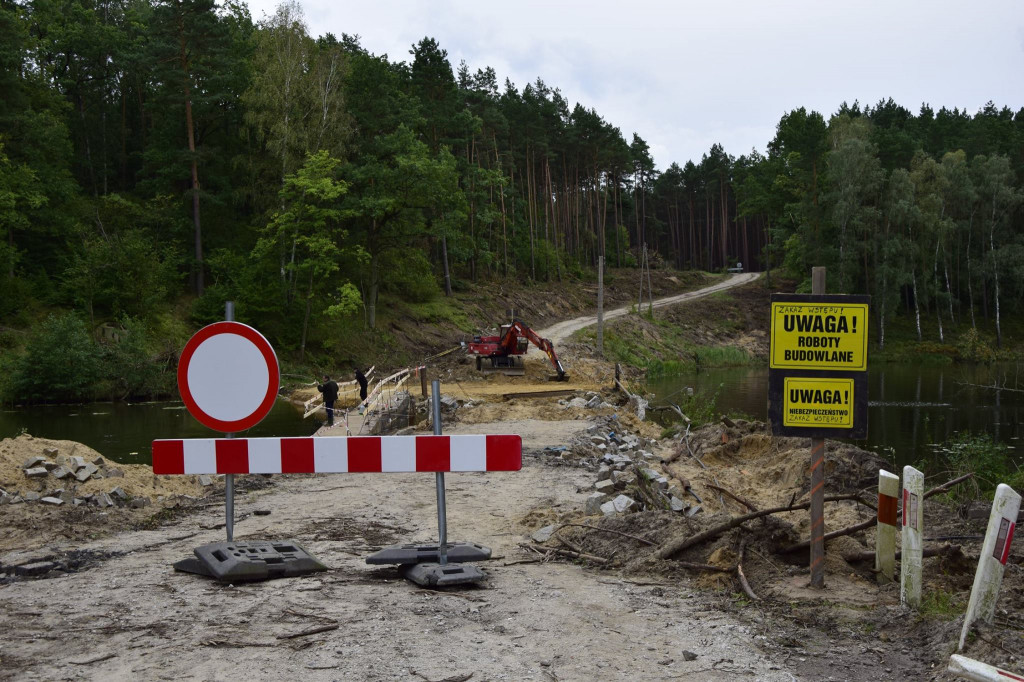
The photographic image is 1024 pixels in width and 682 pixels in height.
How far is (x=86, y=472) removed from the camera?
10.9 metres

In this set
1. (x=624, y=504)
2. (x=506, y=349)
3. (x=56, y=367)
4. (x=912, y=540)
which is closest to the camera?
(x=912, y=540)

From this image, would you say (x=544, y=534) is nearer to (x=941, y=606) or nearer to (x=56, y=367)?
(x=941, y=606)

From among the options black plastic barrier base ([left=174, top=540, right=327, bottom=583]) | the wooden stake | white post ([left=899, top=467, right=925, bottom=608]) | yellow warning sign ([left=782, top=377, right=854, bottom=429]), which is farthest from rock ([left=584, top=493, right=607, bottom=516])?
white post ([left=899, top=467, right=925, bottom=608])

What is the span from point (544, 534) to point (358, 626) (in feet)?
9.68

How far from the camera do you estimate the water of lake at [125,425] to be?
807 inches

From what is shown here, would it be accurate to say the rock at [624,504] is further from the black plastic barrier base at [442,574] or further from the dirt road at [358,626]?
the black plastic barrier base at [442,574]

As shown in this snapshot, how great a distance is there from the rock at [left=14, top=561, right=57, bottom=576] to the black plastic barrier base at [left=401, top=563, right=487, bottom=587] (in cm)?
272

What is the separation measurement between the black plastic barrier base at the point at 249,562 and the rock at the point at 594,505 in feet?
10.3

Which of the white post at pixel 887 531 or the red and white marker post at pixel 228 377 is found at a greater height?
the red and white marker post at pixel 228 377

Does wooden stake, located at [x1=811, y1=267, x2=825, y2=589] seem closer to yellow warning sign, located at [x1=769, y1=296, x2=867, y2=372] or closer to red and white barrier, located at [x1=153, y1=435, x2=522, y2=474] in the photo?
yellow warning sign, located at [x1=769, y1=296, x2=867, y2=372]

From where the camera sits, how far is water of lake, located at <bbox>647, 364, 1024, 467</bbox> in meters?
21.0

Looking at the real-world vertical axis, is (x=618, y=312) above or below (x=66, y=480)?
above

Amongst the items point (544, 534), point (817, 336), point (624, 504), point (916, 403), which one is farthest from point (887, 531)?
point (916, 403)

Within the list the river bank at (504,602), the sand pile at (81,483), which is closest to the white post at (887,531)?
the river bank at (504,602)
